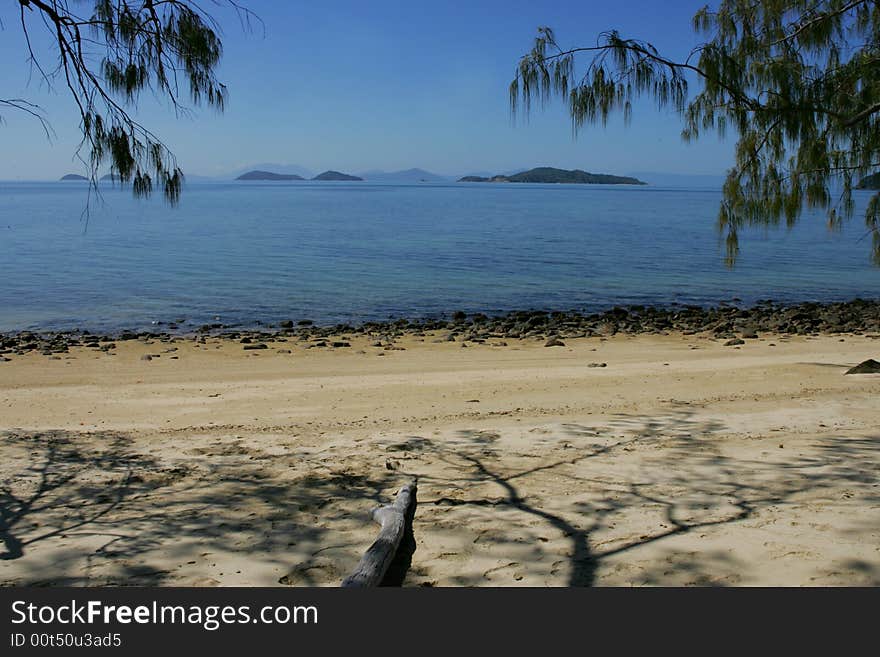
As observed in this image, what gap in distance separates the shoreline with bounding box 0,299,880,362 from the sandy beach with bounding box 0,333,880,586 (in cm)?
609

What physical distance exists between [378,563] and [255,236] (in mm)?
45875

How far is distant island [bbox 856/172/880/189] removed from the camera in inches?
344

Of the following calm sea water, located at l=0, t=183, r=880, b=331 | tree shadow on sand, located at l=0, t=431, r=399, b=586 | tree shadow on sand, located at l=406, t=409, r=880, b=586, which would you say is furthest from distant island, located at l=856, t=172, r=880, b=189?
tree shadow on sand, located at l=0, t=431, r=399, b=586

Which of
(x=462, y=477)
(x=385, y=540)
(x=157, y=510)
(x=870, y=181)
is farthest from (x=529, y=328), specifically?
(x=385, y=540)

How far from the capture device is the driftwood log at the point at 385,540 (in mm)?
3781

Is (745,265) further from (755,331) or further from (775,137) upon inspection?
(775,137)

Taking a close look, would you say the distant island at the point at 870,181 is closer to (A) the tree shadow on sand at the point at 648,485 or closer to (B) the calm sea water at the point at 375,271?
(A) the tree shadow on sand at the point at 648,485

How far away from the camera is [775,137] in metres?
7.93

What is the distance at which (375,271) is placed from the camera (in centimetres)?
3144

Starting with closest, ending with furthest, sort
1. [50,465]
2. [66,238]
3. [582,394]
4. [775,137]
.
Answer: [50,465], [775,137], [582,394], [66,238]

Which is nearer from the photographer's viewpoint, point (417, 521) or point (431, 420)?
point (417, 521)

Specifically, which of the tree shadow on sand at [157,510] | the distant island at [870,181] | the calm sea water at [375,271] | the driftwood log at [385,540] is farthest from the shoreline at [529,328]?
the driftwood log at [385,540]

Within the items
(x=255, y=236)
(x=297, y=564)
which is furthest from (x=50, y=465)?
(x=255, y=236)

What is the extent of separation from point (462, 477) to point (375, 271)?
84.7 ft
